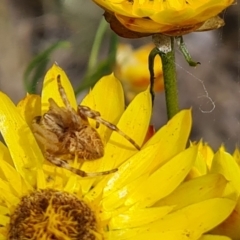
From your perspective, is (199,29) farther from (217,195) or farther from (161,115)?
(161,115)

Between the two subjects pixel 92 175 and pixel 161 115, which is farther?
pixel 161 115

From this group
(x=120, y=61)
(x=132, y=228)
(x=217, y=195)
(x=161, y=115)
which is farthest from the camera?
(x=161, y=115)

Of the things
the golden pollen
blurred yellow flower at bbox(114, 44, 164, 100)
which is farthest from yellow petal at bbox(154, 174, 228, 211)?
blurred yellow flower at bbox(114, 44, 164, 100)

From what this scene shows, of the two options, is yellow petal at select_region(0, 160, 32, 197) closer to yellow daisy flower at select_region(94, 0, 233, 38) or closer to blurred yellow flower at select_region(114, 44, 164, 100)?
yellow daisy flower at select_region(94, 0, 233, 38)

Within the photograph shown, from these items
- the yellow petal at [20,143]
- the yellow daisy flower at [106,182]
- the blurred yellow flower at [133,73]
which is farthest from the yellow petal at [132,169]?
the blurred yellow flower at [133,73]

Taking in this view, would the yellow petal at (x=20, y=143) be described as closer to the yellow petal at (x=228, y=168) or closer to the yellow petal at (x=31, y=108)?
the yellow petal at (x=31, y=108)

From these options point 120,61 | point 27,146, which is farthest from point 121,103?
point 120,61
